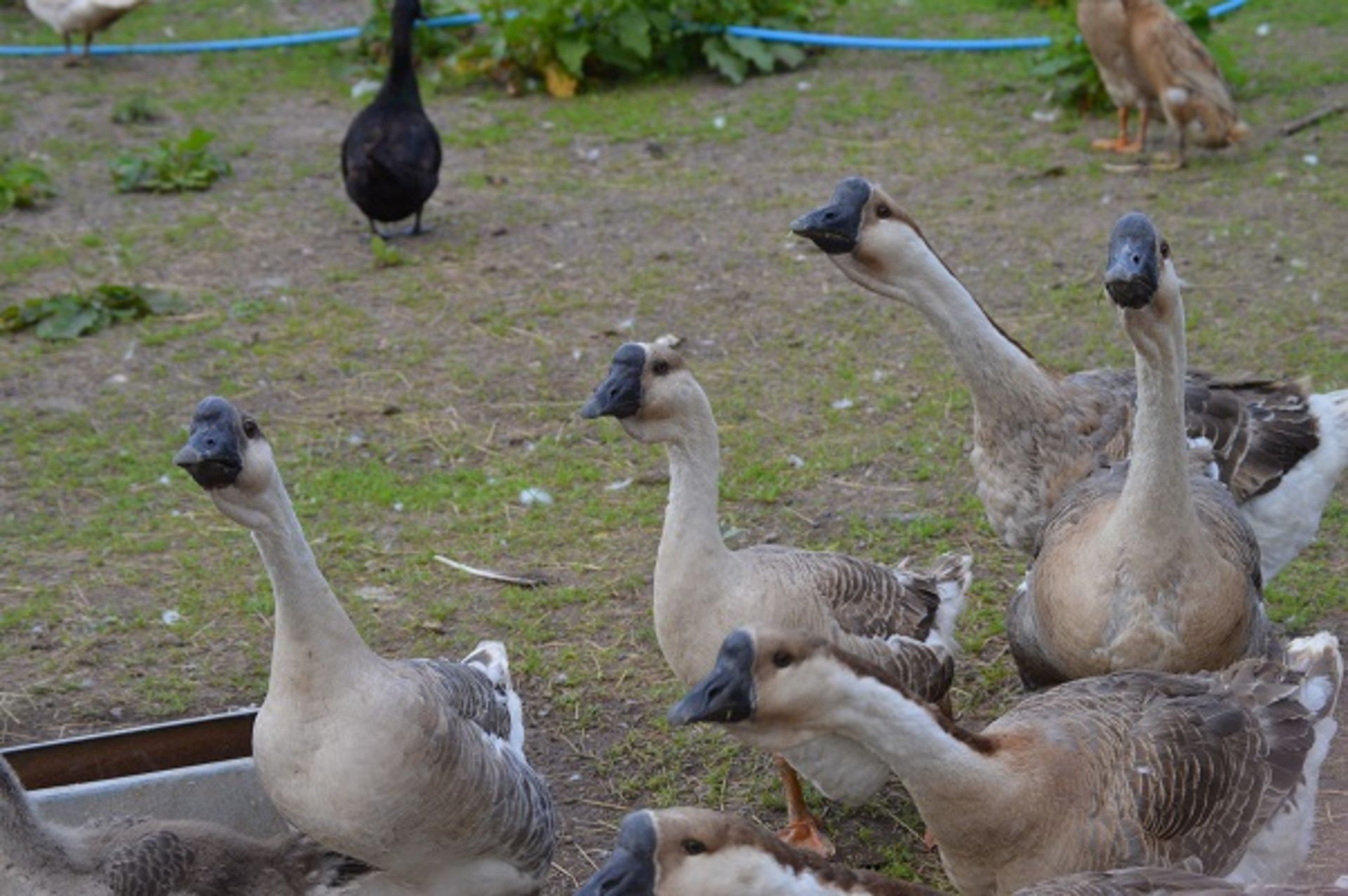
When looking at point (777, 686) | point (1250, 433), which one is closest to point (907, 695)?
point (777, 686)

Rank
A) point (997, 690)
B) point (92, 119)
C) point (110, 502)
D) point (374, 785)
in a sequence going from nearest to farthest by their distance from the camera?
point (374, 785)
point (997, 690)
point (110, 502)
point (92, 119)

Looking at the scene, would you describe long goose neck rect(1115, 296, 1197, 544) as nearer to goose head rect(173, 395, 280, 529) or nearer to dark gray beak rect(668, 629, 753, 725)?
dark gray beak rect(668, 629, 753, 725)

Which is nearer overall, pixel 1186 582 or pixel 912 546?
pixel 1186 582

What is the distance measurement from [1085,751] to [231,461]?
1.85m

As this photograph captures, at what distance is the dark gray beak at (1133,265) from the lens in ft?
12.9

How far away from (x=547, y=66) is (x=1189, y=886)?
897 centimetres

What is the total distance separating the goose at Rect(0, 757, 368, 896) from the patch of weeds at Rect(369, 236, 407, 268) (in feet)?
16.1

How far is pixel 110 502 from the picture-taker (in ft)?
20.9

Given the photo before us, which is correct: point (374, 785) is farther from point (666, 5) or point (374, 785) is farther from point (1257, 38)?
point (1257, 38)

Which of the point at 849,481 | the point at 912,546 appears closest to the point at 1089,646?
the point at 912,546

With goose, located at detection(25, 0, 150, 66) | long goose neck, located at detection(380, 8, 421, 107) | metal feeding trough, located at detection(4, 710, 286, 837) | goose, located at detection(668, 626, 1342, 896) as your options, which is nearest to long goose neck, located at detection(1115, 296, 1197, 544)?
goose, located at detection(668, 626, 1342, 896)

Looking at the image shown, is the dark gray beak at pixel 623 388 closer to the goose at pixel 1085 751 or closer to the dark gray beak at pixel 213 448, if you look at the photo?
the dark gray beak at pixel 213 448

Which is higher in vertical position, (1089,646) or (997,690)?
(1089,646)

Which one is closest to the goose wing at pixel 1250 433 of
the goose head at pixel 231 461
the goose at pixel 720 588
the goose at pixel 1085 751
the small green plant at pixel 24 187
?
the goose at pixel 1085 751
